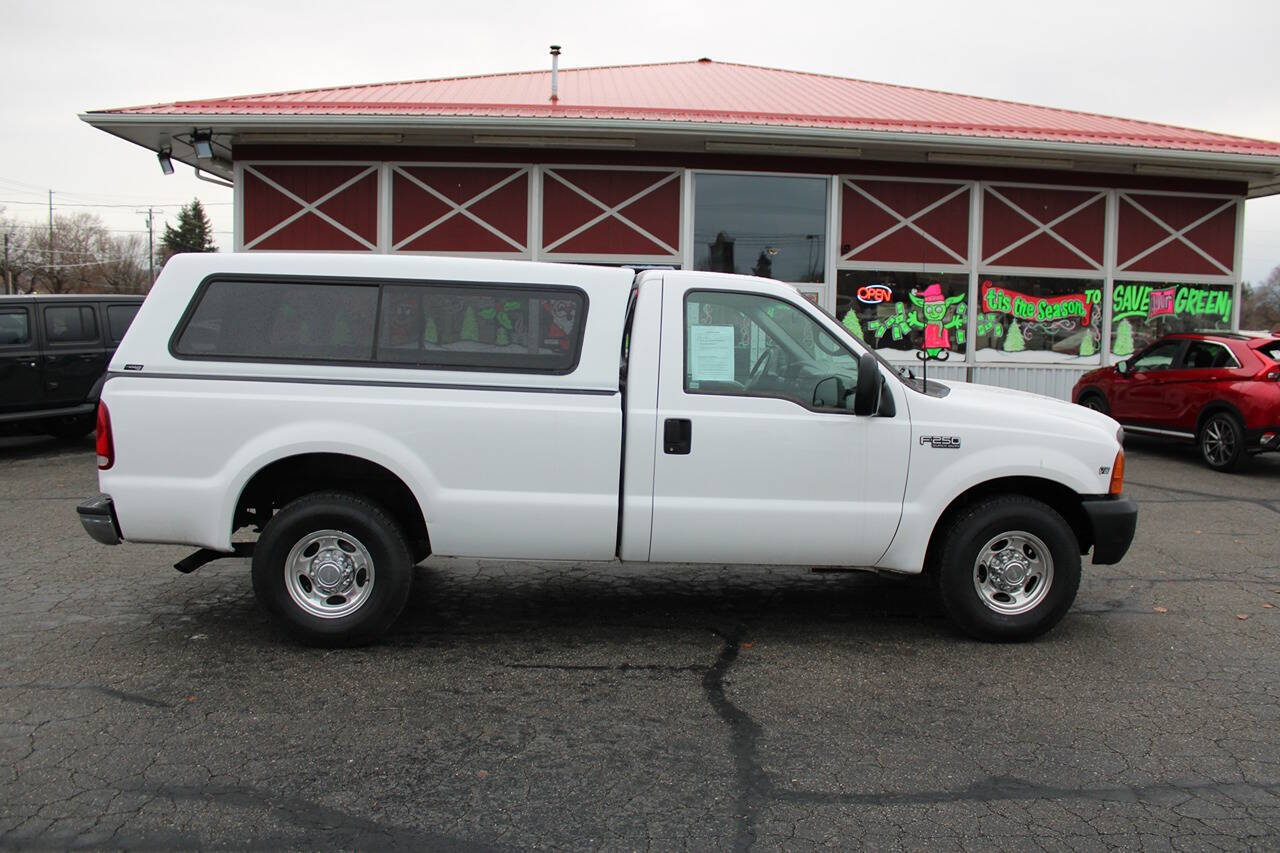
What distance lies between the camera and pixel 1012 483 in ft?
18.0

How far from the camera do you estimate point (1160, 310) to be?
16.2 metres

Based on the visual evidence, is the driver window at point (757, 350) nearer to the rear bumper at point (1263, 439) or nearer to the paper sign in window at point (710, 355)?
the paper sign in window at point (710, 355)

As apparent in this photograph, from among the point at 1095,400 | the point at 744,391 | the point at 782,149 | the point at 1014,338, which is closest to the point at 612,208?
the point at 782,149

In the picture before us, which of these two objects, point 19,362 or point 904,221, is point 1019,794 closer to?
point 904,221

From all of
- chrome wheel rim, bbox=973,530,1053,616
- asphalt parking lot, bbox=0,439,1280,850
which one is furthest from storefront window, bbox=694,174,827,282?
chrome wheel rim, bbox=973,530,1053,616

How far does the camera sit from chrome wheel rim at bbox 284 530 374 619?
5230 millimetres

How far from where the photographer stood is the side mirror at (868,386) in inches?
201

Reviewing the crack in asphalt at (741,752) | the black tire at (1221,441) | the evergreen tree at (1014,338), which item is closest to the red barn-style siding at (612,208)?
the evergreen tree at (1014,338)

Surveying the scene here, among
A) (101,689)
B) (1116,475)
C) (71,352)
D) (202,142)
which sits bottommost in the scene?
(101,689)

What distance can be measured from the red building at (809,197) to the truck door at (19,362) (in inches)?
112

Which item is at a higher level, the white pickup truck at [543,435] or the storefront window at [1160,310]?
the storefront window at [1160,310]

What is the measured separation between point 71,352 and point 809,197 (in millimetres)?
10422

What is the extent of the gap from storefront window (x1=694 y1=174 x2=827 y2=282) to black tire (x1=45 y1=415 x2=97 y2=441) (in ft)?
28.7

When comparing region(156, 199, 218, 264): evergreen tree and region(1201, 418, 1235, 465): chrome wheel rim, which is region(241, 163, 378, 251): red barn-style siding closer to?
region(1201, 418, 1235, 465): chrome wheel rim
